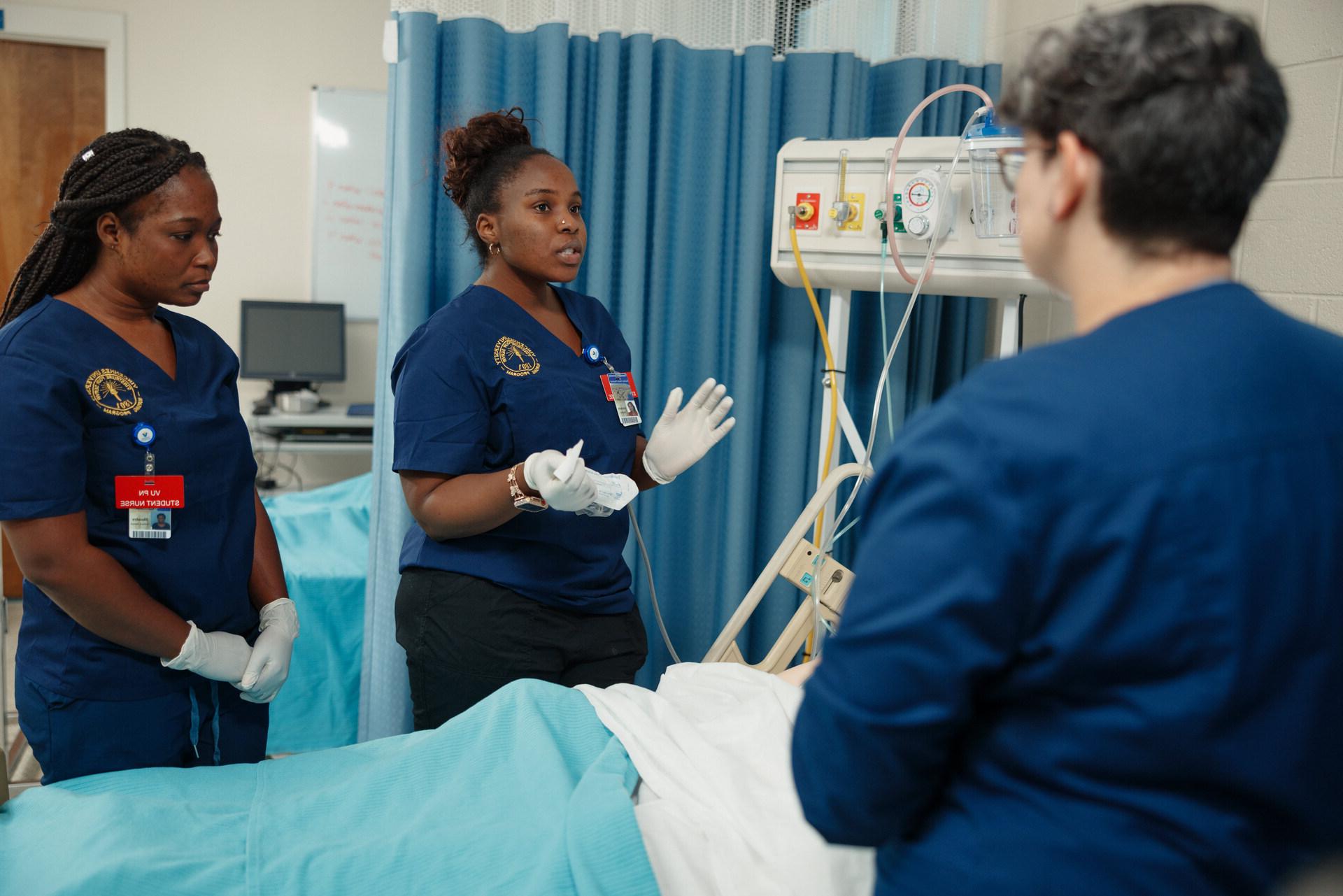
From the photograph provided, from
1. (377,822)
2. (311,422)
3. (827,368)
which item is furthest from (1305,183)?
(311,422)

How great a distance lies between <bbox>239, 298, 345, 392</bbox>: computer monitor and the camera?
14.0 feet

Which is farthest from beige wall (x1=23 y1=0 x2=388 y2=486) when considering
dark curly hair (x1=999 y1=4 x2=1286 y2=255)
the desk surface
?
dark curly hair (x1=999 y1=4 x2=1286 y2=255)

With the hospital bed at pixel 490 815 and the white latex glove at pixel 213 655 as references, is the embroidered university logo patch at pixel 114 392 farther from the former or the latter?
the hospital bed at pixel 490 815

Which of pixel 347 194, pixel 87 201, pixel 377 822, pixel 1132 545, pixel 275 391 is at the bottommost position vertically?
pixel 377 822

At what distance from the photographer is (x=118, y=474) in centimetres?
133

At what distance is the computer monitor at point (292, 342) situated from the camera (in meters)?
4.28

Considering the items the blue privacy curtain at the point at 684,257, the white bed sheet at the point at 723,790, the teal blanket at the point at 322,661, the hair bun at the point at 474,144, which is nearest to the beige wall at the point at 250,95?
the teal blanket at the point at 322,661

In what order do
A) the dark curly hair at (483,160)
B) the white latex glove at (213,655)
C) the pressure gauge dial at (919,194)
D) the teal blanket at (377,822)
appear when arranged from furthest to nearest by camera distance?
the pressure gauge dial at (919,194)
the dark curly hair at (483,160)
the white latex glove at (213,655)
the teal blanket at (377,822)

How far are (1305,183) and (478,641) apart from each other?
1618mm

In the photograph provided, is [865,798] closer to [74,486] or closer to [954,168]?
[74,486]

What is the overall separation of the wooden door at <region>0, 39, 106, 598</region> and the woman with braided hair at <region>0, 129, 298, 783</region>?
331cm

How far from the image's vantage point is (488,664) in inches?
61.5

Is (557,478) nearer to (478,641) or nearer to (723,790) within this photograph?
(478,641)

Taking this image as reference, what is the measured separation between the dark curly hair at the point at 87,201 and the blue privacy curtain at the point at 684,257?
69 cm
